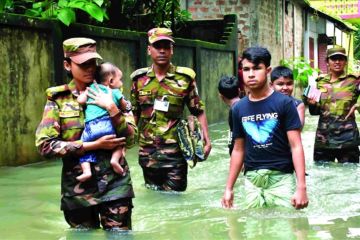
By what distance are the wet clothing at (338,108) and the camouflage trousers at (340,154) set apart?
6cm

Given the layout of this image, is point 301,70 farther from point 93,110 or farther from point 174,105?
point 93,110

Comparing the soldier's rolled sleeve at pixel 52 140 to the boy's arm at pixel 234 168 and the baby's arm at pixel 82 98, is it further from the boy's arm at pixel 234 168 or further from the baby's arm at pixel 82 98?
the boy's arm at pixel 234 168

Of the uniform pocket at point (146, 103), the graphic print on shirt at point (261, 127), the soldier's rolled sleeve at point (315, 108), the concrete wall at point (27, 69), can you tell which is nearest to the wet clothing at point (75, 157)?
the graphic print on shirt at point (261, 127)

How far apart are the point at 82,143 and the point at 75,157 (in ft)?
0.52

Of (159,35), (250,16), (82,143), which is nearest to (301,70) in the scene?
(250,16)

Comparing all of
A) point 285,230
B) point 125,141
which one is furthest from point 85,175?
point 285,230

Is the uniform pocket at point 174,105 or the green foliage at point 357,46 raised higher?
the uniform pocket at point 174,105

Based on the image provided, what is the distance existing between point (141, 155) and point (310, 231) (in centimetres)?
228

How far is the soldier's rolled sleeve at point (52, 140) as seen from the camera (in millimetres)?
4238

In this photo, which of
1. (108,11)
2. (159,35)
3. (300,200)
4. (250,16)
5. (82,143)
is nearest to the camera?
(82,143)

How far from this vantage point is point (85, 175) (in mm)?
4254

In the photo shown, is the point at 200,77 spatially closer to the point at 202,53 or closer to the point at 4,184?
the point at 202,53

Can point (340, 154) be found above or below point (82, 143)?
below

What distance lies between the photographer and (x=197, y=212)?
6.04 metres
